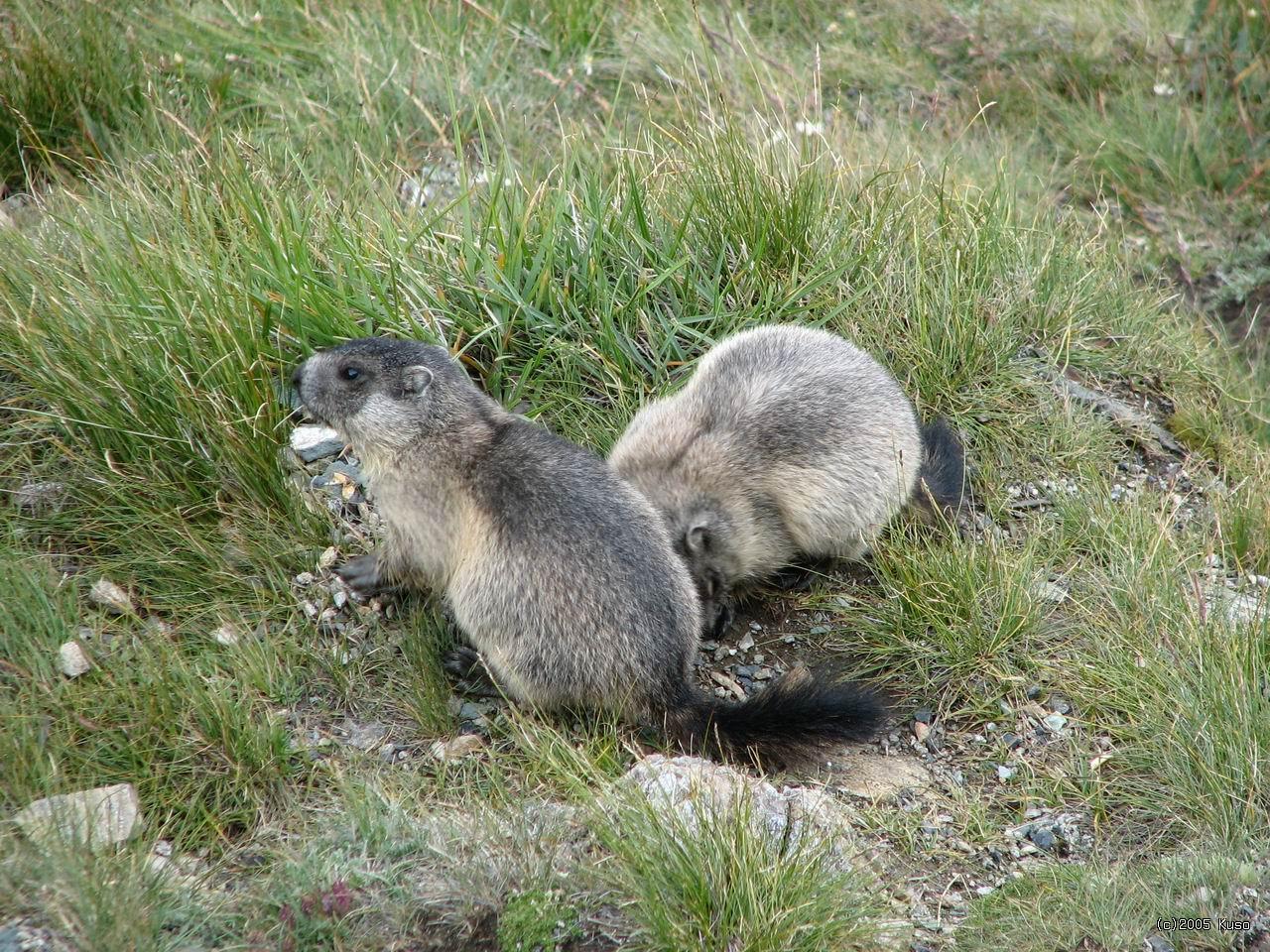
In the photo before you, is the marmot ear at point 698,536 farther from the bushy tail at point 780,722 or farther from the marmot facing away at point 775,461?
the bushy tail at point 780,722

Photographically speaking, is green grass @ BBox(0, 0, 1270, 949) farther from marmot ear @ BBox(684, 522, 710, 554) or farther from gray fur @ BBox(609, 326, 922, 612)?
marmot ear @ BBox(684, 522, 710, 554)

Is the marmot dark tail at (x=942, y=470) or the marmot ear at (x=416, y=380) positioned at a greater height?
the marmot ear at (x=416, y=380)

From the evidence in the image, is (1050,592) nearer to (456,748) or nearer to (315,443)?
(456,748)

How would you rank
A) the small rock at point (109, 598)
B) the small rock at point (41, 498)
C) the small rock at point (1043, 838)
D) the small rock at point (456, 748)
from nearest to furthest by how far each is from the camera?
1. the small rock at point (1043, 838)
2. the small rock at point (456, 748)
3. the small rock at point (109, 598)
4. the small rock at point (41, 498)

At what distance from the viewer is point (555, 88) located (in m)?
7.46

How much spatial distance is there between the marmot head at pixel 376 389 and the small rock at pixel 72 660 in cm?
126

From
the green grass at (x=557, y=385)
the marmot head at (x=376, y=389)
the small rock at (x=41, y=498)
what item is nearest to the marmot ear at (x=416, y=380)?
the marmot head at (x=376, y=389)

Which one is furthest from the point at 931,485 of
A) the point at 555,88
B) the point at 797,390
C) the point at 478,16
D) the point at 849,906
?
the point at 478,16

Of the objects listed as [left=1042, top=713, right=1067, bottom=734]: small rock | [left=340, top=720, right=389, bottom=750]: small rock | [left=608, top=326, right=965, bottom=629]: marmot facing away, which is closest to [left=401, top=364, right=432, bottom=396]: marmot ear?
[left=608, top=326, right=965, bottom=629]: marmot facing away

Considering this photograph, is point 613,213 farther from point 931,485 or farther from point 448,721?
point 448,721

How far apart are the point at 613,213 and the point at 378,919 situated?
349cm

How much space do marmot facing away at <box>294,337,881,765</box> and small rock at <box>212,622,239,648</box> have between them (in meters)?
0.55

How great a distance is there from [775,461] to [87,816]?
10.00ft

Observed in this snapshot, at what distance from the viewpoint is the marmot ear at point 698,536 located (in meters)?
4.98
